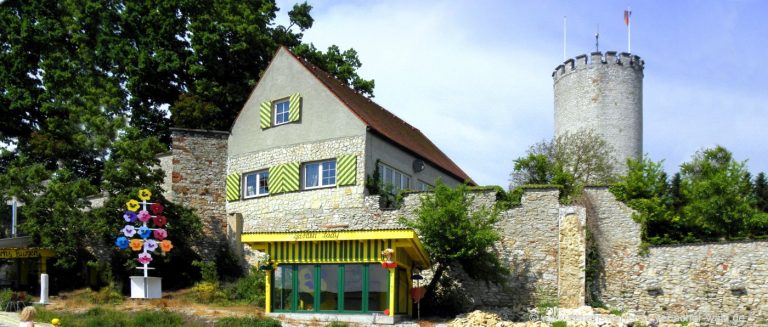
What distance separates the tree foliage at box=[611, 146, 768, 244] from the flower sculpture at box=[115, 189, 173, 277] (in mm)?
13954

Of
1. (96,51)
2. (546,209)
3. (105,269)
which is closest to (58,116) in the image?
(96,51)

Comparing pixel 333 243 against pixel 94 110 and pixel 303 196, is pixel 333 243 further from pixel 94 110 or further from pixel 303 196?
pixel 94 110

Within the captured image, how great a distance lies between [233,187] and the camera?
102 ft

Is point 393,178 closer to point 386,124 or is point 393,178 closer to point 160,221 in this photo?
point 386,124

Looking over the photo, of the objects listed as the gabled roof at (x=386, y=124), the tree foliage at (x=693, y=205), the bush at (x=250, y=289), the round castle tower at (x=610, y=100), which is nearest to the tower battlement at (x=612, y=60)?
the round castle tower at (x=610, y=100)

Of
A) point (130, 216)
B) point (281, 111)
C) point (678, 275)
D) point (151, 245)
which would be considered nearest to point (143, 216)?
point (130, 216)

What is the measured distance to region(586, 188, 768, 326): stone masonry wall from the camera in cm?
2394

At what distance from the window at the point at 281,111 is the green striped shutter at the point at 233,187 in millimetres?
2542

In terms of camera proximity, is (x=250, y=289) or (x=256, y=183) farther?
(x=256, y=183)

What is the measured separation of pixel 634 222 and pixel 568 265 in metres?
2.49

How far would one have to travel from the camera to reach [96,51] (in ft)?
125

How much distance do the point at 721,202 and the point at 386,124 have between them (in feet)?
39.0

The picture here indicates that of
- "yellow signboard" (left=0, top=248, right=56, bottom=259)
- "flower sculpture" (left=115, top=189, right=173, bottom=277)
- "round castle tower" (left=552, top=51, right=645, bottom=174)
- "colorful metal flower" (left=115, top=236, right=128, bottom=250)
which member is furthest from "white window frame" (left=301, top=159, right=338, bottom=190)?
"round castle tower" (left=552, top=51, right=645, bottom=174)

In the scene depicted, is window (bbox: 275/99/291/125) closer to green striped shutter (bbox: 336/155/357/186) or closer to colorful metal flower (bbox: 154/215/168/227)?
green striped shutter (bbox: 336/155/357/186)
